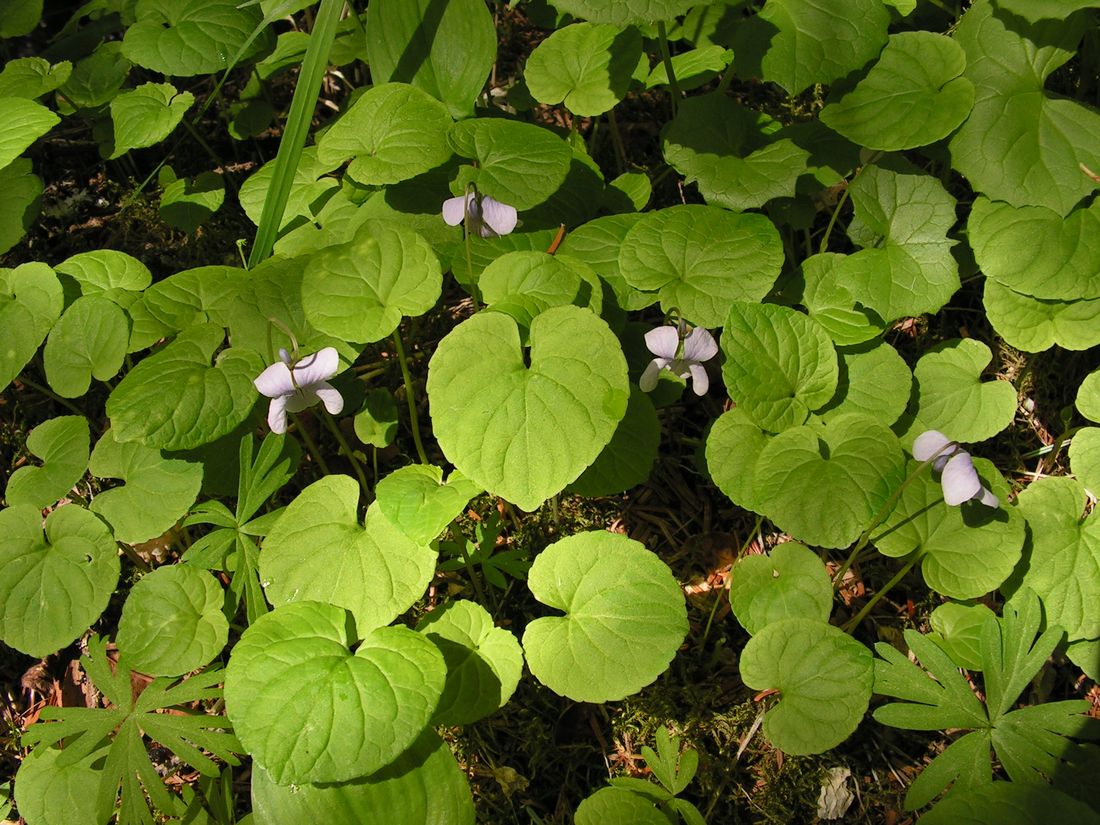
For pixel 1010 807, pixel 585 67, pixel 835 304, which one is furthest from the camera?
pixel 585 67

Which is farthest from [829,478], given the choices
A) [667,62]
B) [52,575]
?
[52,575]

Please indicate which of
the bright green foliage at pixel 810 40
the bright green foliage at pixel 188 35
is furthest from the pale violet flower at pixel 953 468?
the bright green foliage at pixel 188 35

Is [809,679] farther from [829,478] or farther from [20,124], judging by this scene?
[20,124]

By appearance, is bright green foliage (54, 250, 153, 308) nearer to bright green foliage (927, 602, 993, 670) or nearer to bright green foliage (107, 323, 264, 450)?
bright green foliage (107, 323, 264, 450)

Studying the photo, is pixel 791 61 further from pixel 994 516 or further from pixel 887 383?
pixel 994 516

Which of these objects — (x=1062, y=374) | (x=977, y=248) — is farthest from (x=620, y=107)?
(x=1062, y=374)

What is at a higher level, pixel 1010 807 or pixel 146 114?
pixel 146 114

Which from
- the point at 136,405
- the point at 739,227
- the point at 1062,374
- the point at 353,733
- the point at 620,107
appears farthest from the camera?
the point at 620,107

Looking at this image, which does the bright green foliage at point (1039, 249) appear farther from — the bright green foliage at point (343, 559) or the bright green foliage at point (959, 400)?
the bright green foliage at point (343, 559)
